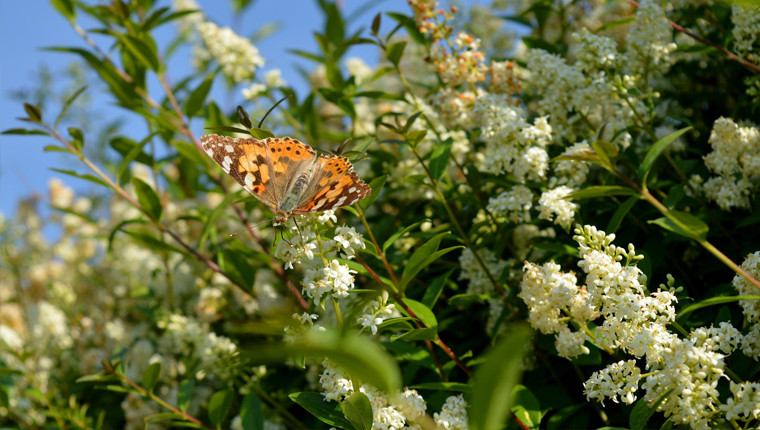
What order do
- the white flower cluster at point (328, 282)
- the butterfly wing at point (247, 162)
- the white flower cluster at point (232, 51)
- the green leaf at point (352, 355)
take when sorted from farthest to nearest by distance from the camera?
the white flower cluster at point (232, 51)
the butterfly wing at point (247, 162)
the white flower cluster at point (328, 282)
the green leaf at point (352, 355)

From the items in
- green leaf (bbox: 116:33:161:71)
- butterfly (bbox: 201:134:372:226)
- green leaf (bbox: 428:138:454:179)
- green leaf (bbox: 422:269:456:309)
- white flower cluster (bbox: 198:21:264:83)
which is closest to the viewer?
butterfly (bbox: 201:134:372:226)

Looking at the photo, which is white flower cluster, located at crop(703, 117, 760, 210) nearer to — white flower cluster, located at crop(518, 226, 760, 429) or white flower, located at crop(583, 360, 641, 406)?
white flower cluster, located at crop(518, 226, 760, 429)

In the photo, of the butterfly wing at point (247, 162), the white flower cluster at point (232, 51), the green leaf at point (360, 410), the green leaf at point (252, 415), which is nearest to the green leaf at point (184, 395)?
the green leaf at point (252, 415)

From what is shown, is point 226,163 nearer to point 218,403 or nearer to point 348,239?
point 348,239

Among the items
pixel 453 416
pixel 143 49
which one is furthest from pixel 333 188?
pixel 143 49

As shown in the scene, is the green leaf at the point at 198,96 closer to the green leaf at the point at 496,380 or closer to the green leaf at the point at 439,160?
the green leaf at the point at 439,160

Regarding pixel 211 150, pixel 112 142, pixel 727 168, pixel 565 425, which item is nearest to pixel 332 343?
pixel 211 150

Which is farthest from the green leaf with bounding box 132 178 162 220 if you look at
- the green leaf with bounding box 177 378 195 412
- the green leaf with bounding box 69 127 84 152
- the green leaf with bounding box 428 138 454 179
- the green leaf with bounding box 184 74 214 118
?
the green leaf with bounding box 428 138 454 179
